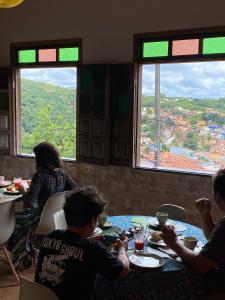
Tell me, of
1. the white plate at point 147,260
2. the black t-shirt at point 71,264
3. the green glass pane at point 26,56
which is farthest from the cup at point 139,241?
the green glass pane at point 26,56

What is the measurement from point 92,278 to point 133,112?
3.12 m

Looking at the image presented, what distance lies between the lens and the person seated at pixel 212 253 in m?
1.97

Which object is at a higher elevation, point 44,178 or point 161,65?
point 161,65

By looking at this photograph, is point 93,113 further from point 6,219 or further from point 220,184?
point 220,184

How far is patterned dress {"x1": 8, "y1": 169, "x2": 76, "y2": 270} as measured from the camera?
351 cm

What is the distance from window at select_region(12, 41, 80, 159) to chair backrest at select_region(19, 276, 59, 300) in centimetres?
354

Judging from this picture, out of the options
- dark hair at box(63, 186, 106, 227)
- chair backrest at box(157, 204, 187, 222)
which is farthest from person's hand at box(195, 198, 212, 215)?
dark hair at box(63, 186, 106, 227)

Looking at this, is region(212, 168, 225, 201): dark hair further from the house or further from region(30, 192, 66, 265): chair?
the house

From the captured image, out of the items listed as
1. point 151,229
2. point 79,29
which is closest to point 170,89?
point 79,29

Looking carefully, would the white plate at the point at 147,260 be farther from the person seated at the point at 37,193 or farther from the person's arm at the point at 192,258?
the person seated at the point at 37,193

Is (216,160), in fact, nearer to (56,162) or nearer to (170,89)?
(170,89)

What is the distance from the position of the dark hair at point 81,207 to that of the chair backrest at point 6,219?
1.53 metres

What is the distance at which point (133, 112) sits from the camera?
15.5 feet

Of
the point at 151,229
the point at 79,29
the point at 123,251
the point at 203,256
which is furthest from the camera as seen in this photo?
the point at 79,29
